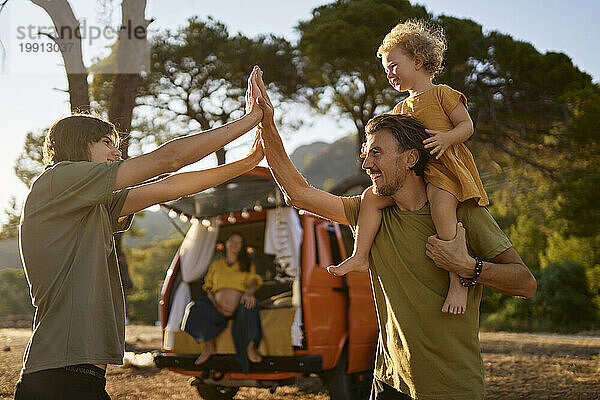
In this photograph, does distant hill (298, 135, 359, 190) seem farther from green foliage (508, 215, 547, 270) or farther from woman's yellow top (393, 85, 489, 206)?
woman's yellow top (393, 85, 489, 206)

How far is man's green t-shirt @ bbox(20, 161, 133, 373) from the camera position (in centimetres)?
209

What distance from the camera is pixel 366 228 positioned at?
103 inches

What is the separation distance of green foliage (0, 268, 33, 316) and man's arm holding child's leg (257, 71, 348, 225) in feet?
86.5

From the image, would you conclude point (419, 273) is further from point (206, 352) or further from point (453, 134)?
point (206, 352)

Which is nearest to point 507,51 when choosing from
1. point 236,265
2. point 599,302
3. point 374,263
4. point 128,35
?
point 599,302

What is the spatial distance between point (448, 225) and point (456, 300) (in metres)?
0.29

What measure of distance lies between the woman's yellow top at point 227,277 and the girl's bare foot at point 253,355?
2.79 ft

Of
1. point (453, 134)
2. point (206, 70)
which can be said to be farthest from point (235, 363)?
point (206, 70)

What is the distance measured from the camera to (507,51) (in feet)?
48.9

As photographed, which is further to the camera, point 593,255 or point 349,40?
point 349,40

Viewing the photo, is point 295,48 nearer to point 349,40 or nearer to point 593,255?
point 349,40

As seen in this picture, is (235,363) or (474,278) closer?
(474,278)

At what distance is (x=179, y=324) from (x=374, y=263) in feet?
13.9

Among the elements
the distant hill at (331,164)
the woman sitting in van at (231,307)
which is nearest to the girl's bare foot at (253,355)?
the woman sitting in van at (231,307)
